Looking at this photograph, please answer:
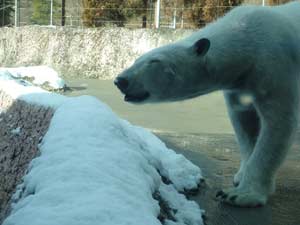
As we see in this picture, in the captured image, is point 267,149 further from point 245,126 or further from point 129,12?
point 129,12

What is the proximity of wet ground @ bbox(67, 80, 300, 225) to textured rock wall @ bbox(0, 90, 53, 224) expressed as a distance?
1212mm

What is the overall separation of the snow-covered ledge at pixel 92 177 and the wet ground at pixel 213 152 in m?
0.19

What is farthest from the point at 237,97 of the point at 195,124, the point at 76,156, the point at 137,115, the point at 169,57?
the point at 137,115

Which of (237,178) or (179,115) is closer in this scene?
(237,178)

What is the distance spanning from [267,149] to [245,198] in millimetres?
352

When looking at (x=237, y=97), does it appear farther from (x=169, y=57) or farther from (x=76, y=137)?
(x=76, y=137)

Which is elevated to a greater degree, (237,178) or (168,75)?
(168,75)

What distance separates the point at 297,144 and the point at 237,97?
6.50ft

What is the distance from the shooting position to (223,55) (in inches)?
142

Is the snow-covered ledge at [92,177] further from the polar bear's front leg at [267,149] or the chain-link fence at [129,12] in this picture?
the chain-link fence at [129,12]

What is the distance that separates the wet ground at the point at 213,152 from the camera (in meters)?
3.43

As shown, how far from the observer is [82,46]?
1708 centimetres

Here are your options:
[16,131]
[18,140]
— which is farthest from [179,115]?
[18,140]

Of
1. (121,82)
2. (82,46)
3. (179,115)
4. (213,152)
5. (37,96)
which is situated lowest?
(179,115)
